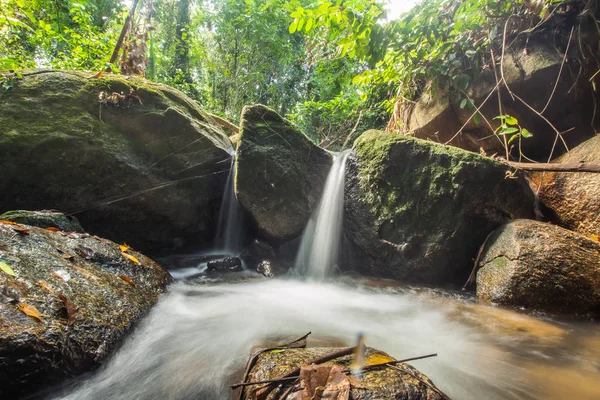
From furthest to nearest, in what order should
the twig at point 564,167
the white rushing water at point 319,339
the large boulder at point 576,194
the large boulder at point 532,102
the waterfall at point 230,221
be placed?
the waterfall at point 230,221 < the large boulder at point 532,102 < the large boulder at point 576,194 < the twig at point 564,167 < the white rushing water at point 319,339

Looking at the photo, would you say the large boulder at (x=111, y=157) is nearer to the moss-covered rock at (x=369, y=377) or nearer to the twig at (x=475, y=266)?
the moss-covered rock at (x=369, y=377)

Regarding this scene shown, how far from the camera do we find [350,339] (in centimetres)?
234

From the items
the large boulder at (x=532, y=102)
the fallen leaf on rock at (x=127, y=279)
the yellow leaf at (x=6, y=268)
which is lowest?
the fallen leaf on rock at (x=127, y=279)

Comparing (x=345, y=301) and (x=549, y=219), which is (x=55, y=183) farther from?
(x=549, y=219)

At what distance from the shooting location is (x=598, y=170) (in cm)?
302

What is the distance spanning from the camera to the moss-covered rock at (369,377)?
1.24 m

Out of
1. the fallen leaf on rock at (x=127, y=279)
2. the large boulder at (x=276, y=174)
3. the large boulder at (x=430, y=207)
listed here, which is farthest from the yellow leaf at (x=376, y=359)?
the large boulder at (x=276, y=174)

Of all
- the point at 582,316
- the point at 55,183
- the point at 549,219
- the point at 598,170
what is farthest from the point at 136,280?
the point at 549,219

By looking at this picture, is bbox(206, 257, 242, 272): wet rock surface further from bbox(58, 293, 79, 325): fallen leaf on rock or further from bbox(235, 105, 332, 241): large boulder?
bbox(58, 293, 79, 325): fallen leaf on rock

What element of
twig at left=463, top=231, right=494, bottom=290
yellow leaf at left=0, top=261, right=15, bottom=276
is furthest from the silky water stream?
yellow leaf at left=0, top=261, right=15, bottom=276

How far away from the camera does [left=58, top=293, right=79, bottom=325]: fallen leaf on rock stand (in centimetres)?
171

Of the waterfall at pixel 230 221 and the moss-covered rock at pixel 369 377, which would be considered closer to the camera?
the moss-covered rock at pixel 369 377

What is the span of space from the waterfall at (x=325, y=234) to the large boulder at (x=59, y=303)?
8.86 ft

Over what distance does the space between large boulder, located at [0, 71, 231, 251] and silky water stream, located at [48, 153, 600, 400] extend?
1.58 m
